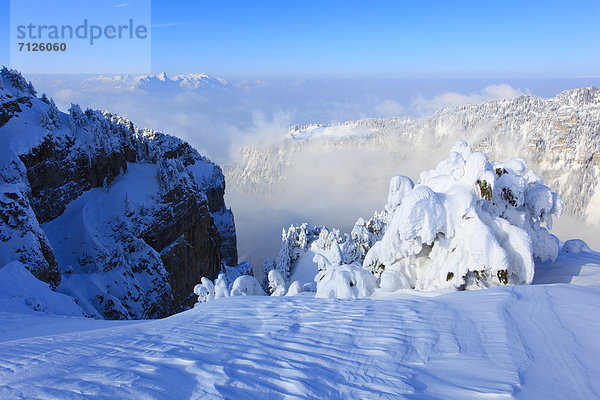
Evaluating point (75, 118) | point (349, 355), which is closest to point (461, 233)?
point (349, 355)

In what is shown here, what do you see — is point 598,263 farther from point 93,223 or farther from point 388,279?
point 93,223

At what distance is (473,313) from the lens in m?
5.48

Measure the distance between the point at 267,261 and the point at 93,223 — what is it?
74.8 ft

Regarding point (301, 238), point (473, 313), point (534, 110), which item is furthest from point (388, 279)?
point (534, 110)

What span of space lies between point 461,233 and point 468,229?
0.28 m

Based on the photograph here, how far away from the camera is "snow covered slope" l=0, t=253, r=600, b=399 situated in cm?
334

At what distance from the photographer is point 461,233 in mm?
9719

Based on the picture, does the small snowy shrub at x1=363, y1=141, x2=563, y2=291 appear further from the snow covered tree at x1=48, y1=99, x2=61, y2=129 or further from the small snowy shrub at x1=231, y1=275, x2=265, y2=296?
the snow covered tree at x1=48, y1=99, x2=61, y2=129

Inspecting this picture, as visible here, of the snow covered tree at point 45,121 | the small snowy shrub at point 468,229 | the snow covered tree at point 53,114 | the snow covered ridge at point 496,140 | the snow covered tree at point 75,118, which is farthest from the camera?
the snow covered ridge at point 496,140

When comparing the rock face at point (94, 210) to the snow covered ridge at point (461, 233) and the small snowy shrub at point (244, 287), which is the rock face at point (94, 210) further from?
the snow covered ridge at point (461, 233)

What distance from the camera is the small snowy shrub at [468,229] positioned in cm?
938

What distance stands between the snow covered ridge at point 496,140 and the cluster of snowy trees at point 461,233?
77.9m

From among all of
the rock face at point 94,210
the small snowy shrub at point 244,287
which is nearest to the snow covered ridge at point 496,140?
the rock face at point 94,210

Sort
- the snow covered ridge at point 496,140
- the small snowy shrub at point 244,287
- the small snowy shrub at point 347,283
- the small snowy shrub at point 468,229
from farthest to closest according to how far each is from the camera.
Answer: the snow covered ridge at point 496,140, the small snowy shrub at point 244,287, the small snowy shrub at point 347,283, the small snowy shrub at point 468,229
